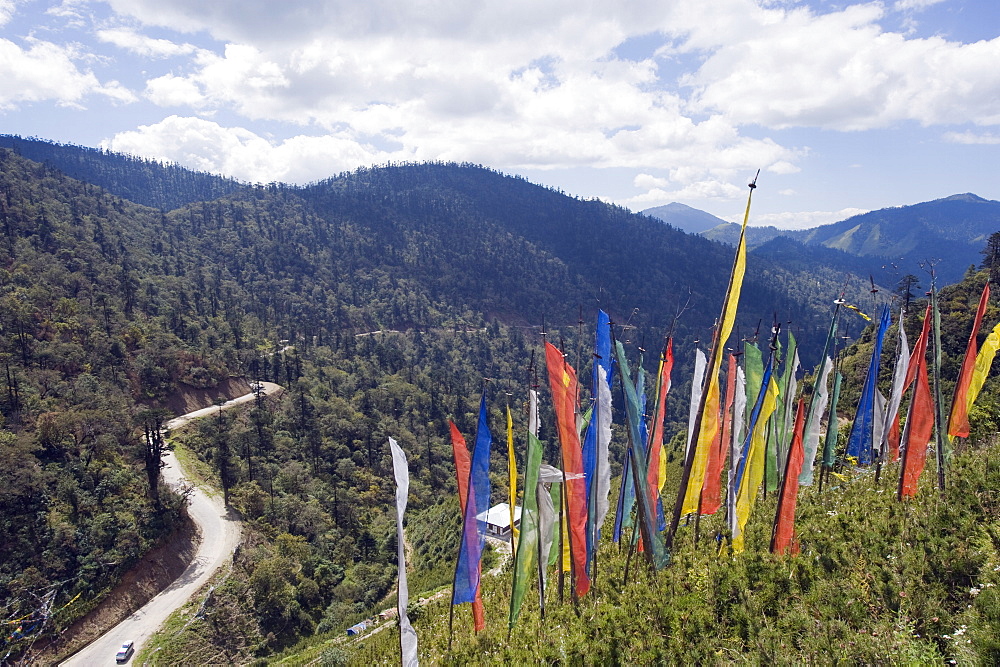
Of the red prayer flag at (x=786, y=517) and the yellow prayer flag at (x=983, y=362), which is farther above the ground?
the yellow prayer flag at (x=983, y=362)

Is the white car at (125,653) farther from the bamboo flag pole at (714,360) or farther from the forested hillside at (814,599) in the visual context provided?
the bamboo flag pole at (714,360)

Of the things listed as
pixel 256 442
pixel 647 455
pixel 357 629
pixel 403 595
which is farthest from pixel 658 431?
pixel 256 442

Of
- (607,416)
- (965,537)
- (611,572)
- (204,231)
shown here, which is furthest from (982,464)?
(204,231)

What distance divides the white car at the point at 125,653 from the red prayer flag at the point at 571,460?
24.8 meters

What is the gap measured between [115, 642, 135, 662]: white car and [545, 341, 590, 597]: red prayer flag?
81.3ft

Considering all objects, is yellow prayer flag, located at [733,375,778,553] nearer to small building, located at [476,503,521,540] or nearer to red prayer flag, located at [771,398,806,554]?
red prayer flag, located at [771,398,806,554]

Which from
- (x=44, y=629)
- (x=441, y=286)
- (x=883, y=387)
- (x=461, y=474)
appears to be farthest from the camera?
(x=441, y=286)

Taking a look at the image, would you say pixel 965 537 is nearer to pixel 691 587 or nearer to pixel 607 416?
pixel 691 587

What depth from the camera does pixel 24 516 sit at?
91.5 feet

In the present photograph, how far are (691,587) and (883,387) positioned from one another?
32.7 metres

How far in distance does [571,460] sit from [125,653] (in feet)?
84.8

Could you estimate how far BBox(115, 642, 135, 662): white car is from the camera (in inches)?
944

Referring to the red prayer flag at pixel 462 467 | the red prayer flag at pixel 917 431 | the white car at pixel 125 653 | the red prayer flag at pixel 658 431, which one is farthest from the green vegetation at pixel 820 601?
the white car at pixel 125 653

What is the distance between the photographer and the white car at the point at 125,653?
78.7 ft
